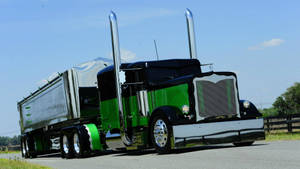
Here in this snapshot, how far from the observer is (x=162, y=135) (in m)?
13.5

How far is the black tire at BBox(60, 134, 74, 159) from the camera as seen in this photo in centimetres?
1781

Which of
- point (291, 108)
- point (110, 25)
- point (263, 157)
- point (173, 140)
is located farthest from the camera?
point (291, 108)

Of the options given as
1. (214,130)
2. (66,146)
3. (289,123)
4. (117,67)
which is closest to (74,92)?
(66,146)

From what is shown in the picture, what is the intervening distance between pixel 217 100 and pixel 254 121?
1278mm

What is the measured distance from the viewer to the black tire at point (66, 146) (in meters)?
17.8

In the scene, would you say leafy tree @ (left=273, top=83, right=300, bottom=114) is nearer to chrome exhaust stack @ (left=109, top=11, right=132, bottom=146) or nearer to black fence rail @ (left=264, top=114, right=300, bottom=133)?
black fence rail @ (left=264, top=114, right=300, bottom=133)

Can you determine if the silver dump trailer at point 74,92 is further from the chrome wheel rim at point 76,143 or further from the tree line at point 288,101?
the tree line at point 288,101

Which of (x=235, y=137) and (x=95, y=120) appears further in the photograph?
(x=95, y=120)

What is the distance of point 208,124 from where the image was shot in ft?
43.8

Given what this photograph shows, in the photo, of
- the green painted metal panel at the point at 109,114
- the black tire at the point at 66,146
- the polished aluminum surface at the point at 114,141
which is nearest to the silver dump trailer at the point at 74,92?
the black tire at the point at 66,146

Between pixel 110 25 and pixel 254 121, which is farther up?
pixel 110 25

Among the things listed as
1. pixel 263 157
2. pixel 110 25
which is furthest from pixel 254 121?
pixel 110 25

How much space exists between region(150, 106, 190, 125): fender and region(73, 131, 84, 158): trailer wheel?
397cm

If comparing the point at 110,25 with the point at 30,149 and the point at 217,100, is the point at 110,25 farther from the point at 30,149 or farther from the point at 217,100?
the point at 30,149
